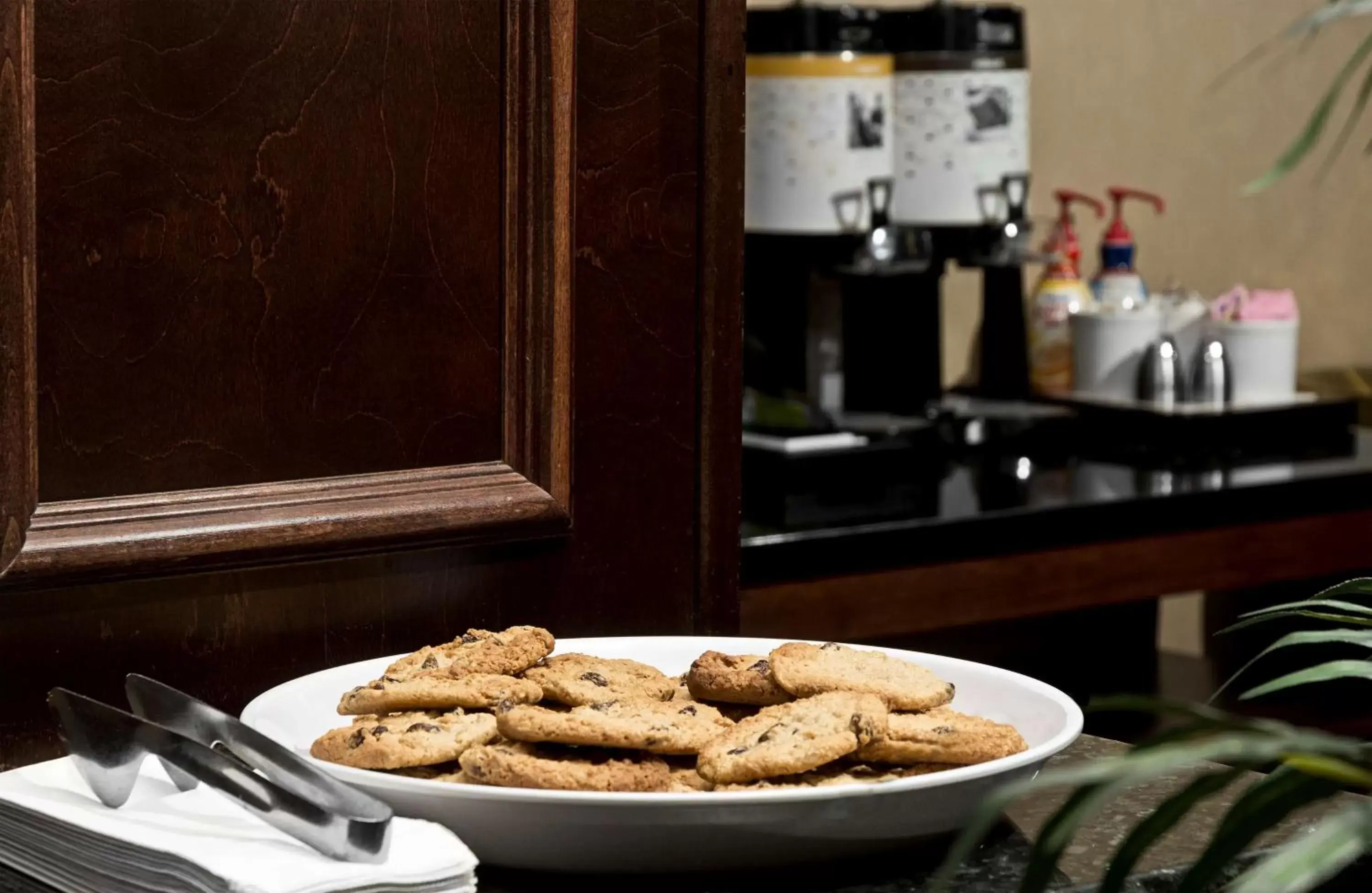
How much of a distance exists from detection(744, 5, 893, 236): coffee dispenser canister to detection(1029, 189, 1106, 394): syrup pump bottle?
486 millimetres

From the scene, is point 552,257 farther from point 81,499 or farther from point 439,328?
point 81,499

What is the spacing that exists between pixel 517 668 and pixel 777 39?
66.3 inches

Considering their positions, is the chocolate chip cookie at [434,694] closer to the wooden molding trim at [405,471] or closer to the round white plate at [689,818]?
the round white plate at [689,818]

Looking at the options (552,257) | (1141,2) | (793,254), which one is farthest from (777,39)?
(552,257)


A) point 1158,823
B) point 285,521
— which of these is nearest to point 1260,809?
point 1158,823

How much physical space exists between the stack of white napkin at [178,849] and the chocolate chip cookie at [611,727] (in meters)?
0.05

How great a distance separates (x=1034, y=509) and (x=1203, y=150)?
54.6 inches

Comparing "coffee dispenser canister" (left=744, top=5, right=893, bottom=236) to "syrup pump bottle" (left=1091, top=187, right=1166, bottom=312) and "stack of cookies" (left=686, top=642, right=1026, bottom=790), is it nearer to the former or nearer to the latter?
"syrup pump bottle" (left=1091, top=187, right=1166, bottom=312)

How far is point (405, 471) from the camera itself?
1011mm

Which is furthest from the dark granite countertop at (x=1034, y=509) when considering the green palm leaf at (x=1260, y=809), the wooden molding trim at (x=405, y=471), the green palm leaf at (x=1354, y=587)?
the green palm leaf at (x=1260, y=809)

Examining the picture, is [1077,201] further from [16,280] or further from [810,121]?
[16,280]

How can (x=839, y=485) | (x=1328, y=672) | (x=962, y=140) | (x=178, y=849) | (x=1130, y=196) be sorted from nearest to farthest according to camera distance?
1. (x=1328, y=672)
2. (x=178, y=849)
3. (x=839, y=485)
4. (x=962, y=140)
5. (x=1130, y=196)

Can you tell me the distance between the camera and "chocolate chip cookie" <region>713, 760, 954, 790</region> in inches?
28.4

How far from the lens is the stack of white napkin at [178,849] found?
0.65 m
